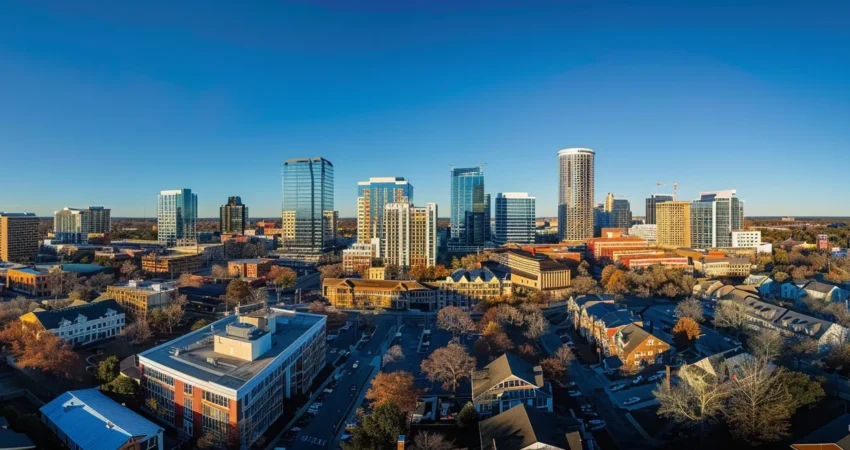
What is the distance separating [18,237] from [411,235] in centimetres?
5595

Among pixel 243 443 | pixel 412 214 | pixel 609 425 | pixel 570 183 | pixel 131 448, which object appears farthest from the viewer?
pixel 570 183

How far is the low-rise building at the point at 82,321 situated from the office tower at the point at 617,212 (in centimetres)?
13476

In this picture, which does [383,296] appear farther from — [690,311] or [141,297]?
[690,311]

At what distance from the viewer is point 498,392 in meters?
20.2

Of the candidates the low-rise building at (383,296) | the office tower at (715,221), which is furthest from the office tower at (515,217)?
the low-rise building at (383,296)

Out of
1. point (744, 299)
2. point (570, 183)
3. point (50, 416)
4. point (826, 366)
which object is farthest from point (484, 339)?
point (570, 183)

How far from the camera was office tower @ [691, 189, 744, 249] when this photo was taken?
8000 centimetres

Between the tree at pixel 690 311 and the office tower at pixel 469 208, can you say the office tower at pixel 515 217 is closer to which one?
the office tower at pixel 469 208

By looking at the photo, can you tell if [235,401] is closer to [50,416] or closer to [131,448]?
[131,448]

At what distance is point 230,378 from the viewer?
1806 centimetres

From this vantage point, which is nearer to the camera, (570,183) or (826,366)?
(826,366)

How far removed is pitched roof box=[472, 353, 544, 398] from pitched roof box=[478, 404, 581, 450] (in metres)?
2.87

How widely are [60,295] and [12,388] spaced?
2665cm

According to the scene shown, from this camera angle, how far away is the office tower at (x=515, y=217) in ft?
298
